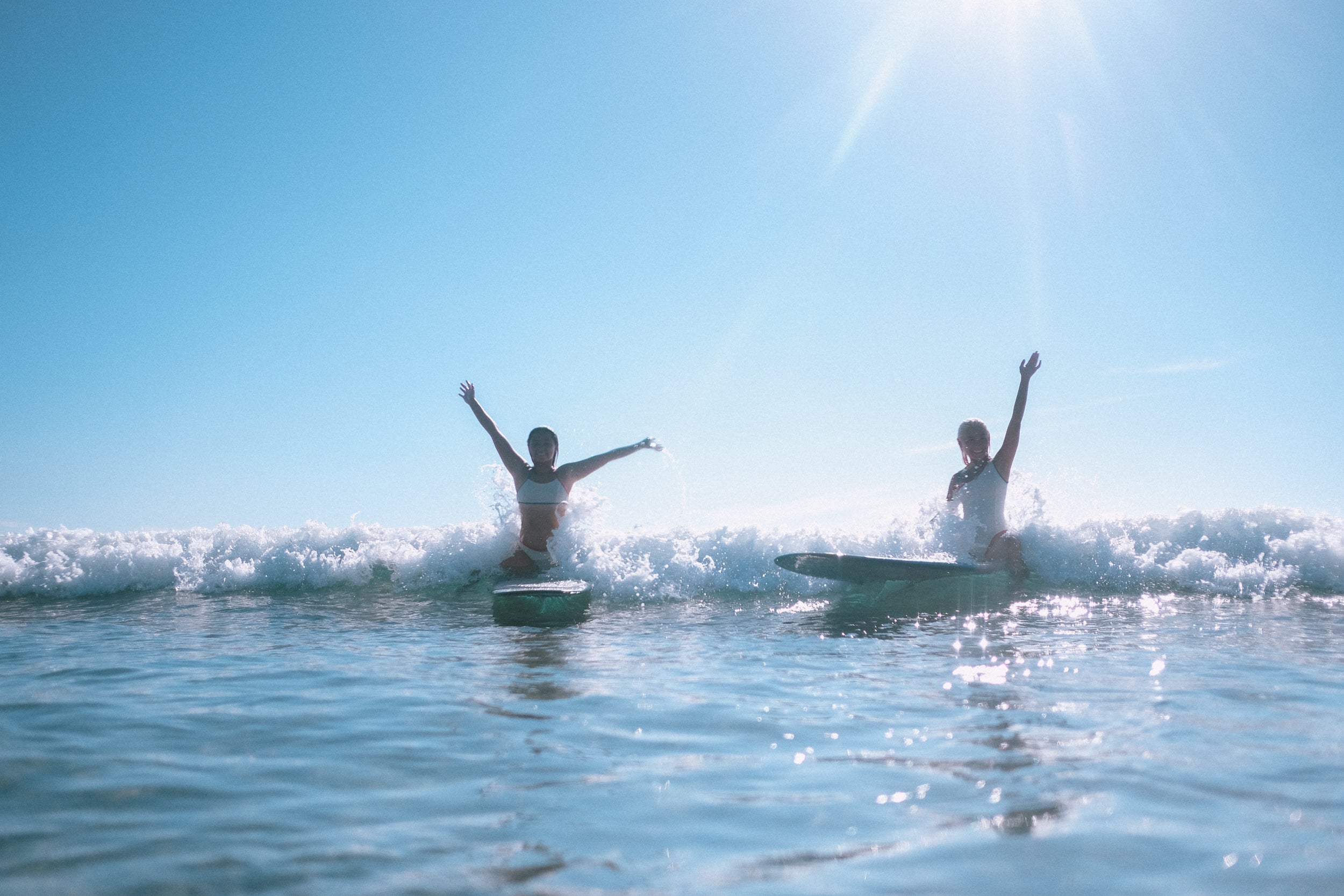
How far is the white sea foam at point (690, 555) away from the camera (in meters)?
10.6

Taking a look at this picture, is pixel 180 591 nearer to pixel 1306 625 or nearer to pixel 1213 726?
pixel 1213 726

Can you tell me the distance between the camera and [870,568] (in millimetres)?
8820

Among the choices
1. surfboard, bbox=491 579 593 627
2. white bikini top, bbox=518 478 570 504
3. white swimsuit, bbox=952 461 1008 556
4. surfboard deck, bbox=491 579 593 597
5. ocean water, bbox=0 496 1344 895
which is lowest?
ocean water, bbox=0 496 1344 895

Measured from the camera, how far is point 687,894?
6.91ft

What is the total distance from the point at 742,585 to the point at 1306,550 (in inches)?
305

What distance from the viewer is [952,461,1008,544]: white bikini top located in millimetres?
9359

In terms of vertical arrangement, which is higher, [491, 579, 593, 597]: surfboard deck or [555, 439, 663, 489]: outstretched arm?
[555, 439, 663, 489]: outstretched arm

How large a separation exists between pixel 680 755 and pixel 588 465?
274 inches

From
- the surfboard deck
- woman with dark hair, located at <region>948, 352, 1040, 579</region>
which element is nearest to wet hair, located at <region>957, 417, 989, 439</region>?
woman with dark hair, located at <region>948, 352, 1040, 579</region>

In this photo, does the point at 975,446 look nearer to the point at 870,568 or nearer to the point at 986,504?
the point at 986,504

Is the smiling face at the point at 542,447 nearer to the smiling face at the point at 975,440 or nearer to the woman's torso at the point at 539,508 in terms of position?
the woman's torso at the point at 539,508

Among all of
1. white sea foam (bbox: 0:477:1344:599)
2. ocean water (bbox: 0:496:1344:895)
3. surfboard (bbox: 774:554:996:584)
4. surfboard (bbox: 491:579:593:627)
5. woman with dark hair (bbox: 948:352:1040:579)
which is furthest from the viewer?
white sea foam (bbox: 0:477:1344:599)

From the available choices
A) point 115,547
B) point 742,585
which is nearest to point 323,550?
point 115,547

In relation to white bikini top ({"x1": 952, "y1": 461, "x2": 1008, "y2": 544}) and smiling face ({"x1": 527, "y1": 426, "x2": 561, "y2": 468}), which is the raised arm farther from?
white bikini top ({"x1": 952, "y1": 461, "x2": 1008, "y2": 544})
